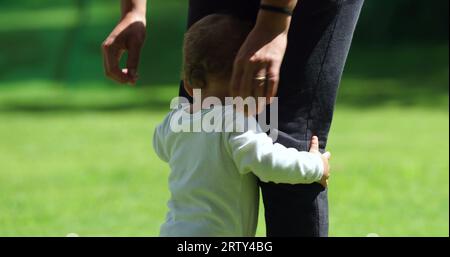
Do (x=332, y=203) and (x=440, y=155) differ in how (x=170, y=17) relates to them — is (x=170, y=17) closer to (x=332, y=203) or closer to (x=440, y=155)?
(x=440, y=155)

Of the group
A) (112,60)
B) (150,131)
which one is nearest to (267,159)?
(112,60)

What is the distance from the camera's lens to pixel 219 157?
126 inches

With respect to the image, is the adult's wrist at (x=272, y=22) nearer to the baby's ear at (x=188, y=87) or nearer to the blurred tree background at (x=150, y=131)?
the baby's ear at (x=188, y=87)

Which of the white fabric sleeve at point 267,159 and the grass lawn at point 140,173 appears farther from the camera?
the grass lawn at point 140,173

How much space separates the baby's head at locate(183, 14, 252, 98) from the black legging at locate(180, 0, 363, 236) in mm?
114

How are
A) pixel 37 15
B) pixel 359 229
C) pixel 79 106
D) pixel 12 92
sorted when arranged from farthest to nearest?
1. pixel 37 15
2. pixel 12 92
3. pixel 79 106
4. pixel 359 229

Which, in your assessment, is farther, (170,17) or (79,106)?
(170,17)

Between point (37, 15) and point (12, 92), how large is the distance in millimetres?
13604

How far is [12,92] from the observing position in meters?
15.8

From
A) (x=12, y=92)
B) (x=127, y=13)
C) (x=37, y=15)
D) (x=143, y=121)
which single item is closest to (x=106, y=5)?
(x=37, y=15)

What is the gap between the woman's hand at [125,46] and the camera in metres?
3.62

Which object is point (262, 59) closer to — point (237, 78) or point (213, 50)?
point (237, 78)

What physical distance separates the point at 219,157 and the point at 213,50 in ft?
1.10

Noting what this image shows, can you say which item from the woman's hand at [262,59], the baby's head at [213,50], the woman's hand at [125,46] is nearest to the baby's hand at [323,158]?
the baby's head at [213,50]
